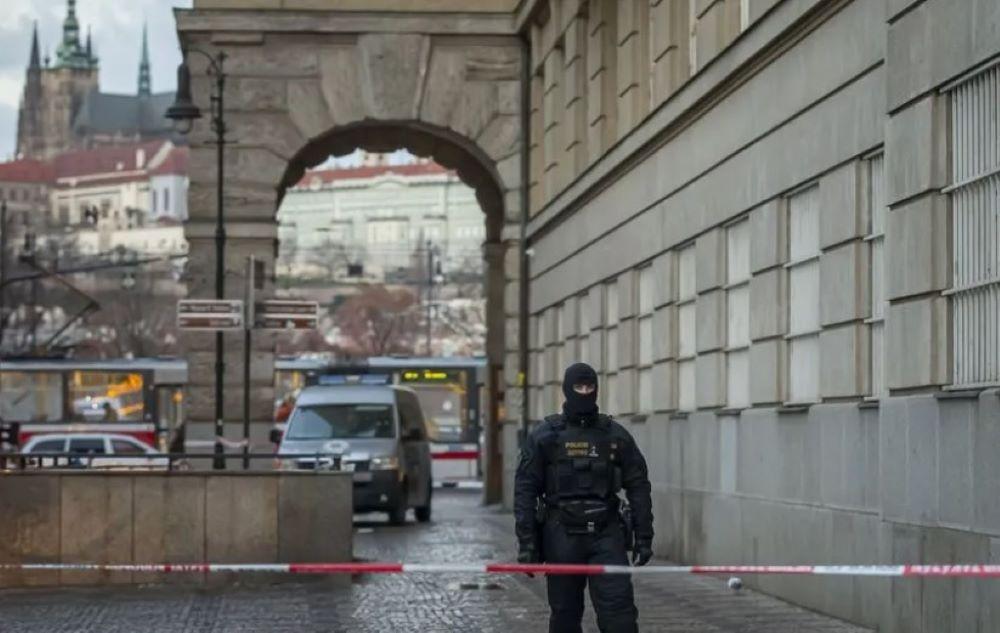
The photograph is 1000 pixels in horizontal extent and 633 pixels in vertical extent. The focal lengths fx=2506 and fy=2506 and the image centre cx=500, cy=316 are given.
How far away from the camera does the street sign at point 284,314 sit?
33.0 meters

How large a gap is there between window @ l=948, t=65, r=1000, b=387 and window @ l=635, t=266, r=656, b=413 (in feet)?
44.2

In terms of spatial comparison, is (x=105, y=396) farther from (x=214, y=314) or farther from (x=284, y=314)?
(x=214, y=314)

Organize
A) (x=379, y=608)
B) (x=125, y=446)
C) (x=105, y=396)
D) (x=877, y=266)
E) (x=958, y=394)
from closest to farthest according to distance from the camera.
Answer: (x=958, y=394), (x=877, y=266), (x=379, y=608), (x=125, y=446), (x=105, y=396)

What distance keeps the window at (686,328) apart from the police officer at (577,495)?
1211cm

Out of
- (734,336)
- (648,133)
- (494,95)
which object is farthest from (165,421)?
(734,336)

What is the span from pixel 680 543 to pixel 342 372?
1720 inches

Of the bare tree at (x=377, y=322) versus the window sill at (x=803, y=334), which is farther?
the bare tree at (x=377, y=322)

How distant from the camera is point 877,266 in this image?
17.5 m

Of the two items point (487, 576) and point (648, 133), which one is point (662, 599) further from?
point (648, 133)

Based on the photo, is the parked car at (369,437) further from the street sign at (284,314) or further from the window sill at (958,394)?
the window sill at (958,394)

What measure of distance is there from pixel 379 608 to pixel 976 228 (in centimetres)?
705

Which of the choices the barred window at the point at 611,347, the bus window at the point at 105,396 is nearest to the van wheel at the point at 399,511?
the barred window at the point at 611,347

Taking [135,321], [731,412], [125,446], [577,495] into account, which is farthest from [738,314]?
[135,321]

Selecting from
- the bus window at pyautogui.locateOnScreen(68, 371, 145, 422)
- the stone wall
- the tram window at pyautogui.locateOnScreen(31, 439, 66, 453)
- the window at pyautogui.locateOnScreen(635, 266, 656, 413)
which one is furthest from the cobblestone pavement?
the bus window at pyautogui.locateOnScreen(68, 371, 145, 422)
